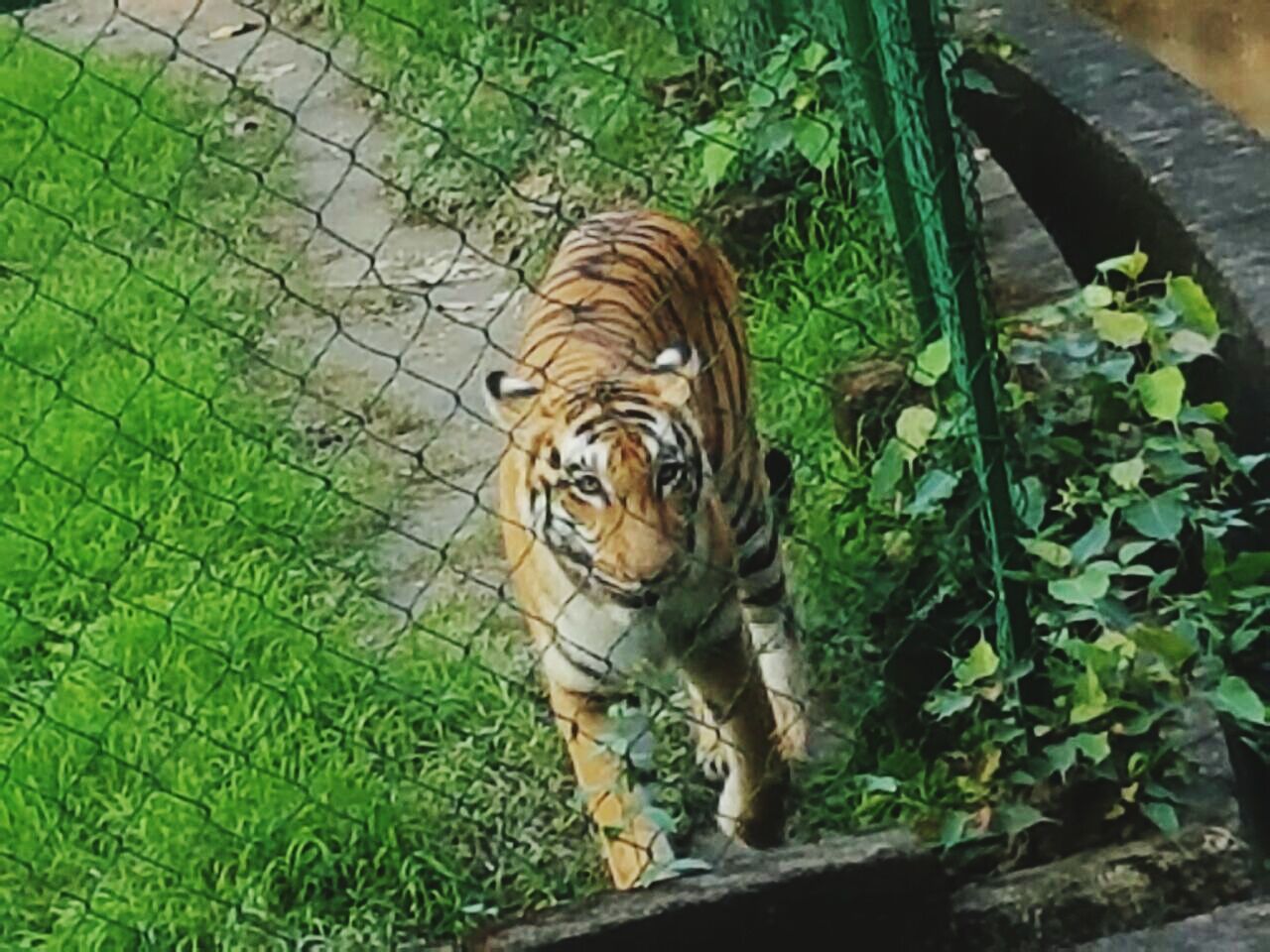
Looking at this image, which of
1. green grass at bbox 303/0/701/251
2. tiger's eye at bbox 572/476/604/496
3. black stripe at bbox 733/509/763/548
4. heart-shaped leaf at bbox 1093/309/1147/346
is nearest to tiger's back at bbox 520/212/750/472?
black stripe at bbox 733/509/763/548

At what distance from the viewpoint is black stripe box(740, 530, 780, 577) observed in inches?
133

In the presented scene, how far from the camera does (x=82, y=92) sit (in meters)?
6.22

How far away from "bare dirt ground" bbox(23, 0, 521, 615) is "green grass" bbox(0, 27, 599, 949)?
0.46ft

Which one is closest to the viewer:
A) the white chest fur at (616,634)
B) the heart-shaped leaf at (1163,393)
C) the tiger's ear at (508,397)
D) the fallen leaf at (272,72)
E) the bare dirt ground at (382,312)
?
the heart-shaped leaf at (1163,393)

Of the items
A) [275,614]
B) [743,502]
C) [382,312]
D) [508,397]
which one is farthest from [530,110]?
[508,397]

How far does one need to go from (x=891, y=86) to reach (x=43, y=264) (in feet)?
10.3

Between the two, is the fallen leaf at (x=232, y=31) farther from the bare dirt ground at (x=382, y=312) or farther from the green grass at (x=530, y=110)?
the green grass at (x=530, y=110)

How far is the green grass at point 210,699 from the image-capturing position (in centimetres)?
315

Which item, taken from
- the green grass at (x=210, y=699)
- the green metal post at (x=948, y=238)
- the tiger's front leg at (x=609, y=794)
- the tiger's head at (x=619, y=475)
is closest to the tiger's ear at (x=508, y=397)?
the tiger's head at (x=619, y=475)

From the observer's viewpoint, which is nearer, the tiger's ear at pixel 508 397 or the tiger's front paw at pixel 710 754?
the tiger's ear at pixel 508 397

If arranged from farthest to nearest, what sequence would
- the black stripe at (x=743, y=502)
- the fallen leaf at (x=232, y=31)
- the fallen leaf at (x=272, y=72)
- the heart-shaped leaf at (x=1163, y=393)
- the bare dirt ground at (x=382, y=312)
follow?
the fallen leaf at (x=232, y=31)
the fallen leaf at (x=272, y=72)
the bare dirt ground at (x=382, y=312)
the black stripe at (x=743, y=502)
the heart-shaped leaf at (x=1163, y=393)

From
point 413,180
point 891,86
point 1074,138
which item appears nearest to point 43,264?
point 413,180

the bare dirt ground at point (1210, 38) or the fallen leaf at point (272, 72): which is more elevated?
the fallen leaf at point (272, 72)

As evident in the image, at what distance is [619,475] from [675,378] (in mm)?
190
